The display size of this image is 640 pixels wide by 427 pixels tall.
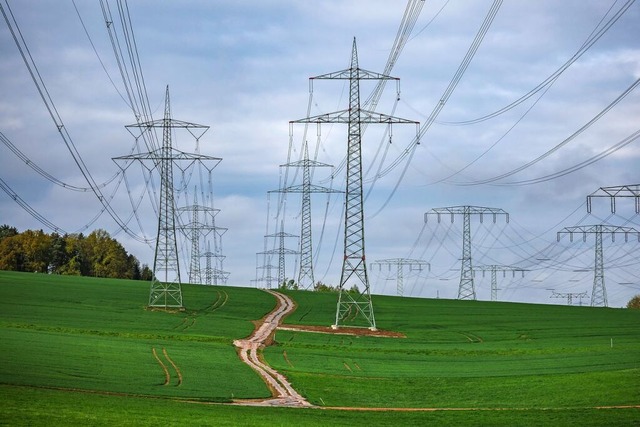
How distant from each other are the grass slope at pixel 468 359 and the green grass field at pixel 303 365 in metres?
0.22

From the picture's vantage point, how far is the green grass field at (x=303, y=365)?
53438 millimetres

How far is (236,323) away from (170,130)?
25035 millimetres

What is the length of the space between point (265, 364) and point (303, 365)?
11.1 feet

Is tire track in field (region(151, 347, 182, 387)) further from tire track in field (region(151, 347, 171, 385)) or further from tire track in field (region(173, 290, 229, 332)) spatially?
tire track in field (region(173, 290, 229, 332))

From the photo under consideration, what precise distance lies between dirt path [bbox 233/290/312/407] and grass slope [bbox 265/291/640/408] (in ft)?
4.18

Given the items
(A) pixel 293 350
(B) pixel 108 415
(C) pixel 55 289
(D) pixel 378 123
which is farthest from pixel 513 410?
(C) pixel 55 289

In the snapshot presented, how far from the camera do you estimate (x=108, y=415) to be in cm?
4634

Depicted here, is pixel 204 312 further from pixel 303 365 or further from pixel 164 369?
pixel 164 369

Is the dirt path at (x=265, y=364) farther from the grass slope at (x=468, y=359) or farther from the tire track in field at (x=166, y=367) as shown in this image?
the tire track in field at (x=166, y=367)

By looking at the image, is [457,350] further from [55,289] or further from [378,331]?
[55,289]

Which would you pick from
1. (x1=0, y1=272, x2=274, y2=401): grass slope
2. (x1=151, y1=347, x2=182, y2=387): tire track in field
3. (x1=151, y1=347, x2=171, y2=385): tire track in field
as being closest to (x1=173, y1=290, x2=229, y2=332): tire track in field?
(x1=0, y1=272, x2=274, y2=401): grass slope

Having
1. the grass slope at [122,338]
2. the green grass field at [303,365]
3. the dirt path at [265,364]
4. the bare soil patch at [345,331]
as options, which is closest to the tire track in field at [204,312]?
the grass slope at [122,338]

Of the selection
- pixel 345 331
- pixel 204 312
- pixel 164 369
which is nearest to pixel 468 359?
pixel 345 331

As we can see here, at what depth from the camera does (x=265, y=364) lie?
82562mm
